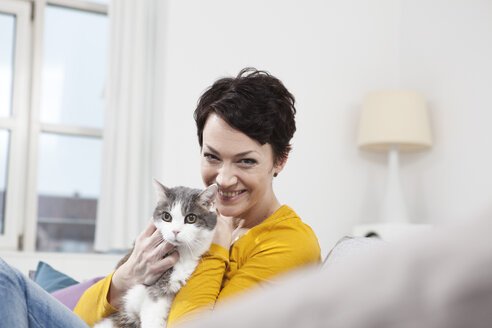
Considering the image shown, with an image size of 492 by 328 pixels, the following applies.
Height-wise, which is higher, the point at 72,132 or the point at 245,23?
the point at 245,23

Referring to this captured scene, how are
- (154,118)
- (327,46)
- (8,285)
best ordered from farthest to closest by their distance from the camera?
(327,46)
(154,118)
(8,285)

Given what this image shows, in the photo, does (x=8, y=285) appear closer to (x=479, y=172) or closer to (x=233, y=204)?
(x=233, y=204)

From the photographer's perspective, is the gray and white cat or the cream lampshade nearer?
the gray and white cat

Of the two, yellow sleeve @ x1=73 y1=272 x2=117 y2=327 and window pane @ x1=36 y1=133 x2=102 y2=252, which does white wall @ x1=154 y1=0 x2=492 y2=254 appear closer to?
window pane @ x1=36 y1=133 x2=102 y2=252

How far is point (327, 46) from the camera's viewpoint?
12.4ft

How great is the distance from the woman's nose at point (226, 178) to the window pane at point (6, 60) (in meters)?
2.37

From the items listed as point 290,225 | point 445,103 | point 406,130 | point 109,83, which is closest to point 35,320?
point 290,225

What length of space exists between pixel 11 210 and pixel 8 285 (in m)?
2.66

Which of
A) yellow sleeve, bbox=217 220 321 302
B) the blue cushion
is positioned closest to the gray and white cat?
yellow sleeve, bbox=217 220 321 302

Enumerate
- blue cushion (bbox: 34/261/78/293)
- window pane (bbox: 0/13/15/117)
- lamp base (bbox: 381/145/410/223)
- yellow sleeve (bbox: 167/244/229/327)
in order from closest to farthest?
yellow sleeve (bbox: 167/244/229/327) < blue cushion (bbox: 34/261/78/293) < window pane (bbox: 0/13/15/117) < lamp base (bbox: 381/145/410/223)

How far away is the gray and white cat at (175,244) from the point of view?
46.8 inches

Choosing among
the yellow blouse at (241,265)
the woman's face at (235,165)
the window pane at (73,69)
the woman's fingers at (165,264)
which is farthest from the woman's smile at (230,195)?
the window pane at (73,69)

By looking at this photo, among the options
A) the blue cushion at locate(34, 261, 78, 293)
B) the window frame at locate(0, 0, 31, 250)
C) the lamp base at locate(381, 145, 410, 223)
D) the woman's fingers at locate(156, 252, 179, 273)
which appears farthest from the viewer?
the lamp base at locate(381, 145, 410, 223)

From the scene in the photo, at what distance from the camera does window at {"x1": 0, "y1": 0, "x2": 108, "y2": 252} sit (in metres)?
3.18
